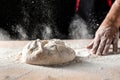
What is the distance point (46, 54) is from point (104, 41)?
1.41ft

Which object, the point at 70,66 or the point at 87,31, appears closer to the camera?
the point at 70,66

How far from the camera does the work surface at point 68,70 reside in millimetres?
1298

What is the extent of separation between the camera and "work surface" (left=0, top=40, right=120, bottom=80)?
1298 mm

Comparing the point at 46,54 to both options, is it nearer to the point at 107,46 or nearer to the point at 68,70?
the point at 68,70

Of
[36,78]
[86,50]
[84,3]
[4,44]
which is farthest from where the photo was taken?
[84,3]

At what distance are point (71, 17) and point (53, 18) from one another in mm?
137

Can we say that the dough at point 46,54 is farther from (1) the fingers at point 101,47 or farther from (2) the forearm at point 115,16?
(2) the forearm at point 115,16

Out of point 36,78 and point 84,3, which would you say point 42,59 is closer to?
point 36,78

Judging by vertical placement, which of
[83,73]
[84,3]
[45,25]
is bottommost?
[83,73]

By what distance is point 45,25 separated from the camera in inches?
88.8

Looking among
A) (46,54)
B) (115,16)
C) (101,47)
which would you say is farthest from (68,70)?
(115,16)

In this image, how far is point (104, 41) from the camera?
1.71 metres

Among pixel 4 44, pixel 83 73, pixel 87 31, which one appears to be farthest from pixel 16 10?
pixel 83 73

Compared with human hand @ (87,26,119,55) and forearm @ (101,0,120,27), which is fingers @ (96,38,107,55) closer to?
human hand @ (87,26,119,55)
